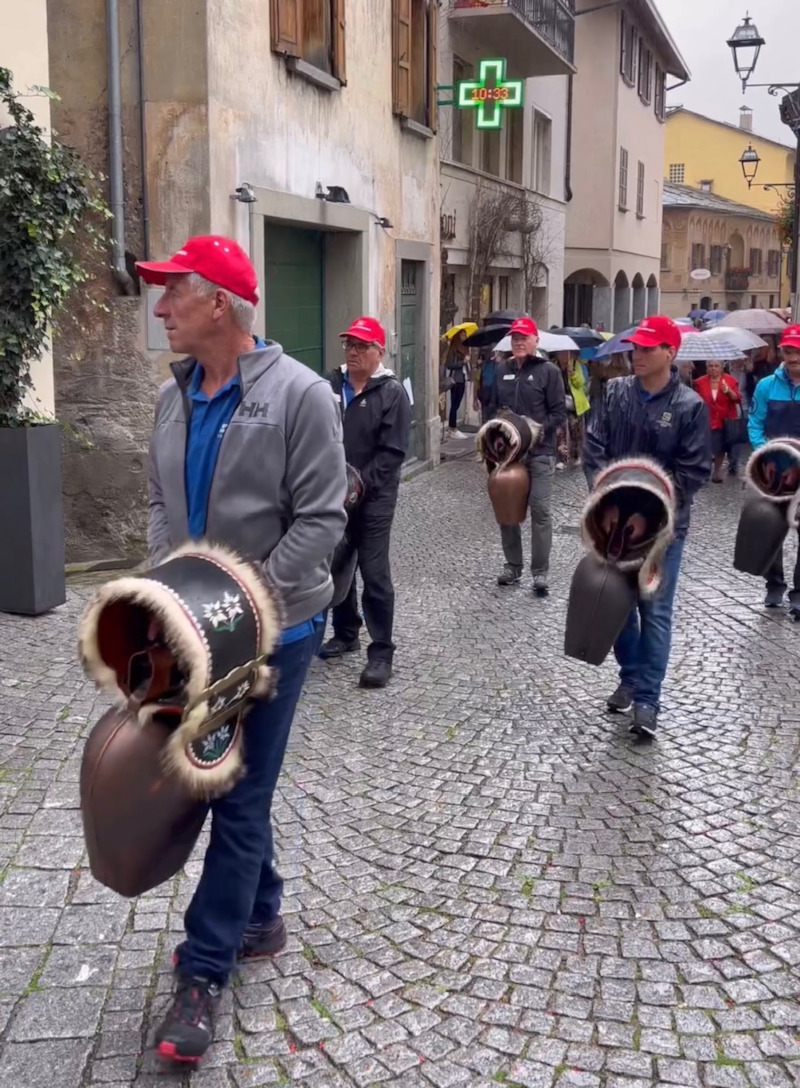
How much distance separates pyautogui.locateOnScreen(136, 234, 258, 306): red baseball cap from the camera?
2988 millimetres

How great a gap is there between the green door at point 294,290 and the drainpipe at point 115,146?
201 cm

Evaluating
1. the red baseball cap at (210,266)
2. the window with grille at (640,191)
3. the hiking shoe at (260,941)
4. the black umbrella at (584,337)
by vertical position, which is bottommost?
the hiking shoe at (260,941)

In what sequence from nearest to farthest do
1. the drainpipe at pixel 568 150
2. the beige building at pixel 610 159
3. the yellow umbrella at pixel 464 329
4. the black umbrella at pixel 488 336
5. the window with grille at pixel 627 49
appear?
1. the black umbrella at pixel 488 336
2. the yellow umbrella at pixel 464 329
3. the drainpipe at pixel 568 150
4. the beige building at pixel 610 159
5. the window with grille at pixel 627 49

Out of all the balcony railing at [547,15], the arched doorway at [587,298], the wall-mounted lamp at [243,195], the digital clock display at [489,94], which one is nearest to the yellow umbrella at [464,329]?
the digital clock display at [489,94]

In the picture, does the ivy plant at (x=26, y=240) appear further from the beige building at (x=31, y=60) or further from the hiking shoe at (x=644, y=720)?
the hiking shoe at (x=644, y=720)

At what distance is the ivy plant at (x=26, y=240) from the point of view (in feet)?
24.6

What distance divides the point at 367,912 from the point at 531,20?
1897cm

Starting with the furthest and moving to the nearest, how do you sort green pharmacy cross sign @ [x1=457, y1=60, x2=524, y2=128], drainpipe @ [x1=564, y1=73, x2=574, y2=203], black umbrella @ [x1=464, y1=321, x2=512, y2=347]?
1. drainpipe @ [x1=564, y1=73, x2=574, y2=203]
2. black umbrella @ [x1=464, y1=321, x2=512, y2=347]
3. green pharmacy cross sign @ [x1=457, y1=60, x2=524, y2=128]

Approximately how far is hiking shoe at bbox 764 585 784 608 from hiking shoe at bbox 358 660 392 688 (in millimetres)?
2988

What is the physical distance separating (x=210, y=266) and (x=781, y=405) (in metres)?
5.54

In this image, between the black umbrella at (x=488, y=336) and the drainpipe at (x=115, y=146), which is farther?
the black umbrella at (x=488, y=336)

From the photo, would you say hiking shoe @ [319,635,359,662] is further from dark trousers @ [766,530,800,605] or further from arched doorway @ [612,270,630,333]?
arched doorway @ [612,270,630,333]

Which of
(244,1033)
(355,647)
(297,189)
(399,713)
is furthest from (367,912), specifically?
(297,189)

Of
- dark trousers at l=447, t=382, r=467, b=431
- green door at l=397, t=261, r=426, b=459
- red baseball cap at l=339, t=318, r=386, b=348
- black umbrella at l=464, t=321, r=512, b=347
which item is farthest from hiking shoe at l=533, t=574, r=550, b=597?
dark trousers at l=447, t=382, r=467, b=431
